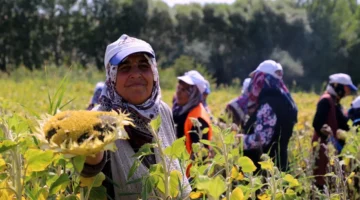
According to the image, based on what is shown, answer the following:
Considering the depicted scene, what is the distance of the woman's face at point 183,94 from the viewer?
A: 430 centimetres

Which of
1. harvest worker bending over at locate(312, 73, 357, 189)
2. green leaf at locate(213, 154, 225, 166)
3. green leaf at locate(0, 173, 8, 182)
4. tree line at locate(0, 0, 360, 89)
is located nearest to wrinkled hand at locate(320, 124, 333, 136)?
harvest worker bending over at locate(312, 73, 357, 189)

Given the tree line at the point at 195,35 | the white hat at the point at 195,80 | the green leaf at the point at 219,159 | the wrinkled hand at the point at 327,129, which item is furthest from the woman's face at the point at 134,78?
the tree line at the point at 195,35

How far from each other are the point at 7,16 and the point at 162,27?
9081 millimetres

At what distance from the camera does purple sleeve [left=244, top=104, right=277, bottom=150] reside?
3.32 m

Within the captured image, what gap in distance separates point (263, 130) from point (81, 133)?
7.99 feet

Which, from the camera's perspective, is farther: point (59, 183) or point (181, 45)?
point (181, 45)

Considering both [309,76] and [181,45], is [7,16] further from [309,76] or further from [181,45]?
[309,76]

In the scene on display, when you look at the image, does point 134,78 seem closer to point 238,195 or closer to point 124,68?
point 124,68

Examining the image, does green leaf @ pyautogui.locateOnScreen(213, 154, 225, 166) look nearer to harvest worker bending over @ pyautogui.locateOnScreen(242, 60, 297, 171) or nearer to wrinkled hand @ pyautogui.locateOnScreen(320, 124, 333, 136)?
harvest worker bending over @ pyautogui.locateOnScreen(242, 60, 297, 171)

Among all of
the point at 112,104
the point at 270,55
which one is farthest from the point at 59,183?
the point at 270,55

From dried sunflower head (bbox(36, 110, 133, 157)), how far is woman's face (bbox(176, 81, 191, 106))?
3.22 m

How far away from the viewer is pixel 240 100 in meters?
5.23

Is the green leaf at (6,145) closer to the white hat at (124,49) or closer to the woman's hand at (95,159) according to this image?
the woman's hand at (95,159)

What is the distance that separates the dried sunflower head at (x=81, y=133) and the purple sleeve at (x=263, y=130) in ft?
7.70
